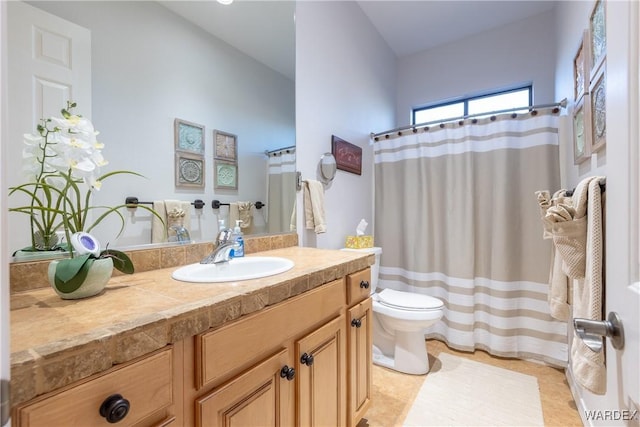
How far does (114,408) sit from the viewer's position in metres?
0.49

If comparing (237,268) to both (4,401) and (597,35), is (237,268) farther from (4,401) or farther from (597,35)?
(597,35)

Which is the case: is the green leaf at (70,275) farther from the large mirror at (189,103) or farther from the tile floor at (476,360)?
the tile floor at (476,360)

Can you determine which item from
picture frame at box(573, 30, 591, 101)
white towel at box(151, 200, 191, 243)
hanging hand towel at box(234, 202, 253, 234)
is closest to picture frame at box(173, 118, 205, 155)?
white towel at box(151, 200, 191, 243)

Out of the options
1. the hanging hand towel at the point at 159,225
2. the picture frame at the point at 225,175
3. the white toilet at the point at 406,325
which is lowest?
the white toilet at the point at 406,325

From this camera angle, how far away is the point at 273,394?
0.84 meters

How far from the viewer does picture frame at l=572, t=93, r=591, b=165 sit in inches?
53.0

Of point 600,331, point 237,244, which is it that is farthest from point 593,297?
point 237,244

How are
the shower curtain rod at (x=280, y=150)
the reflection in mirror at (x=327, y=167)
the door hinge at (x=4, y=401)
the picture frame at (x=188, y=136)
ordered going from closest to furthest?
the door hinge at (x=4, y=401) → the picture frame at (x=188, y=136) → the shower curtain rod at (x=280, y=150) → the reflection in mirror at (x=327, y=167)

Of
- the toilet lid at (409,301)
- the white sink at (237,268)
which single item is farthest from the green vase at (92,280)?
the toilet lid at (409,301)

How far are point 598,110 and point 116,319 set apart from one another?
Result: 183 centimetres

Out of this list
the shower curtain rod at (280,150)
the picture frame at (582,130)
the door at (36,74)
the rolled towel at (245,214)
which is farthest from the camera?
the shower curtain rod at (280,150)

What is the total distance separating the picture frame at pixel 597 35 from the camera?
1.13 m

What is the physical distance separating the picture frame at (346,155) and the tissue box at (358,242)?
545 mm

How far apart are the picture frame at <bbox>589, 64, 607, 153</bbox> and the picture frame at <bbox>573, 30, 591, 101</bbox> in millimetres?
112
